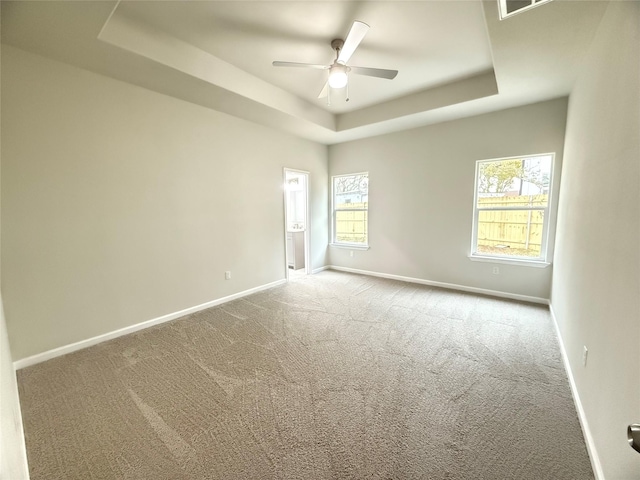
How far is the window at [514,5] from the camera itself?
1.74 m

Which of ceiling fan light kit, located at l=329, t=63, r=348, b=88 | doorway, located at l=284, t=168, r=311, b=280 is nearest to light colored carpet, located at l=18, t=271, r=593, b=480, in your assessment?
doorway, located at l=284, t=168, r=311, b=280

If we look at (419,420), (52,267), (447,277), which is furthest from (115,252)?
(447,277)

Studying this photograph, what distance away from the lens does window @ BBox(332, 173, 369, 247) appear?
213 inches

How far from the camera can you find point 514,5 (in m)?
1.79

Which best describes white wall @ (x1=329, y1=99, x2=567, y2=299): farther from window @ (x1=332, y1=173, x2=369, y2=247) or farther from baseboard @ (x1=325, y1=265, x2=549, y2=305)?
window @ (x1=332, y1=173, x2=369, y2=247)

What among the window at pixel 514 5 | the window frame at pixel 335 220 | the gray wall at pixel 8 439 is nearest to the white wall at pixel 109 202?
the gray wall at pixel 8 439

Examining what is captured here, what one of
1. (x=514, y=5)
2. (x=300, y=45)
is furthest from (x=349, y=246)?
(x=514, y=5)

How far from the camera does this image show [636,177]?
3.67ft

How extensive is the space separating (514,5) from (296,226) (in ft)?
18.0

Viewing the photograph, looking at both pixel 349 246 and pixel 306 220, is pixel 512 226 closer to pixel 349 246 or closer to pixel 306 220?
pixel 349 246

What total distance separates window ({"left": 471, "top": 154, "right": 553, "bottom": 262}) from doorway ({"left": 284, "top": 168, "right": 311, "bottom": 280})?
9.91 feet

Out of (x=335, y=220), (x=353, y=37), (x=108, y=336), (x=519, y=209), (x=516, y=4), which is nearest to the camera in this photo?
(x=516, y=4)

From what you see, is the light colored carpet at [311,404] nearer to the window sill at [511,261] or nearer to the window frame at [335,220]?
the window sill at [511,261]

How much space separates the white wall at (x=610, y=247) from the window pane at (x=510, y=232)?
1.67m
